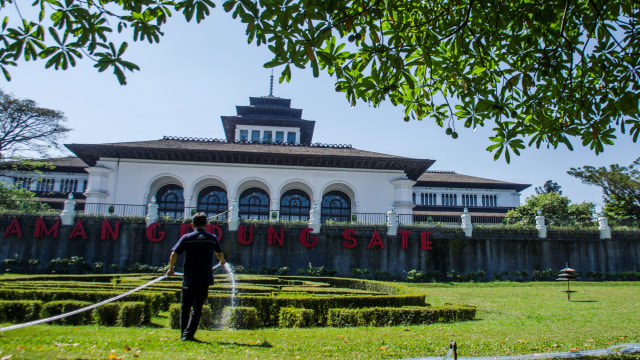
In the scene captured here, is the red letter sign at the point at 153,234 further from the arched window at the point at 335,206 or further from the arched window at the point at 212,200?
the arched window at the point at 335,206

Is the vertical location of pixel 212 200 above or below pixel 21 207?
above

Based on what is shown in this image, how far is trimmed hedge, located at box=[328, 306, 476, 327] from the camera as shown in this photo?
667cm

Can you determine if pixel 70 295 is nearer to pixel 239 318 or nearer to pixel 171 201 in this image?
pixel 239 318

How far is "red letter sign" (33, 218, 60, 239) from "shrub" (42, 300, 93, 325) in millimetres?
16561

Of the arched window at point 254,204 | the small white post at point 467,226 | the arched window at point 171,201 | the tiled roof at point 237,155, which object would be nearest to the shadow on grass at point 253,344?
the small white post at point 467,226

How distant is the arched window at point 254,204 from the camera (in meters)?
27.6

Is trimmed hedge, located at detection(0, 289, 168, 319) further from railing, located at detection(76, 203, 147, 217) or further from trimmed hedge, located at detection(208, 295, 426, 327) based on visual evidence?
railing, located at detection(76, 203, 147, 217)

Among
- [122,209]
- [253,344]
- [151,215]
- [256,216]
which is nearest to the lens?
[253,344]

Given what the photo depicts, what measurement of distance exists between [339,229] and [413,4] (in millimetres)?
16957

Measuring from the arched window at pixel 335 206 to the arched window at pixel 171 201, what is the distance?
9884 mm

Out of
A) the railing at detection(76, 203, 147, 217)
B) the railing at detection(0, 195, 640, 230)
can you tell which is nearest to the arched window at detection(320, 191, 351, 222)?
the railing at detection(0, 195, 640, 230)

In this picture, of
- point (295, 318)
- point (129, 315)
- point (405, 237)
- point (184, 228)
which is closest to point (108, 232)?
point (184, 228)

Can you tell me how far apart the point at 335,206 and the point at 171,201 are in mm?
11510

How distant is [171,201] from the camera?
27.4 m
